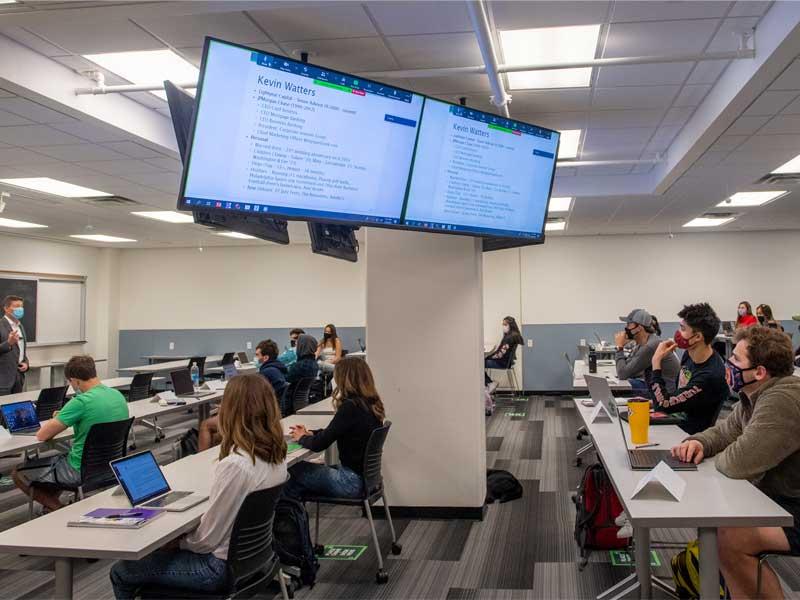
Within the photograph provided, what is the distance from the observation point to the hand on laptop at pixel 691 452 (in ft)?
9.00

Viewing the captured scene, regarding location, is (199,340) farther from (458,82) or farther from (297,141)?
(297,141)

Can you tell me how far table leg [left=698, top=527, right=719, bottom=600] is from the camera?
220cm

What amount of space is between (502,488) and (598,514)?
142 cm

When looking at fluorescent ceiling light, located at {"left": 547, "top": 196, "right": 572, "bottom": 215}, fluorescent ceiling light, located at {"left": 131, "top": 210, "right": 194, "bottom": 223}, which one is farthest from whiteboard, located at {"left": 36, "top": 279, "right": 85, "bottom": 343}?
fluorescent ceiling light, located at {"left": 547, "top": 196, "right": 572, "bottom": 215}

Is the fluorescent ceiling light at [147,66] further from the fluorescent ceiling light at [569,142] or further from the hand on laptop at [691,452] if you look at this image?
the hand on laptop at [691,452]

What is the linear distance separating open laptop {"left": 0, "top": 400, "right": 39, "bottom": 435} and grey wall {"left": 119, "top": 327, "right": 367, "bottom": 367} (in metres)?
8.00

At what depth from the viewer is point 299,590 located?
3510mm

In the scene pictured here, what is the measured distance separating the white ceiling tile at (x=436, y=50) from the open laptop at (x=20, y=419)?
11.6 feet

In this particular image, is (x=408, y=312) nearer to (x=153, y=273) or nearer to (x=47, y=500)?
(x=47, y=500)

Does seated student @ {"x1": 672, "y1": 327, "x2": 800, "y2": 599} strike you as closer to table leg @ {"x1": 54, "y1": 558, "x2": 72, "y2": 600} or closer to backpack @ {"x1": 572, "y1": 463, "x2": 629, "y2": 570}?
backpack @ {"x1": 572, "y1": 463, "x2": 629, "y2": 570}

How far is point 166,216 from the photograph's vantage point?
928 cm

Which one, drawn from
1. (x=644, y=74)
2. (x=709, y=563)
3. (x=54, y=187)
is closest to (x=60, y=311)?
(x=54, y=187)

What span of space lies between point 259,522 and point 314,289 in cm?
1037

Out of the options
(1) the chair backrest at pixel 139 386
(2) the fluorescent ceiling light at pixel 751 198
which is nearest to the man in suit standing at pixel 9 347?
(1) the chair backrest at pixel 139 386
